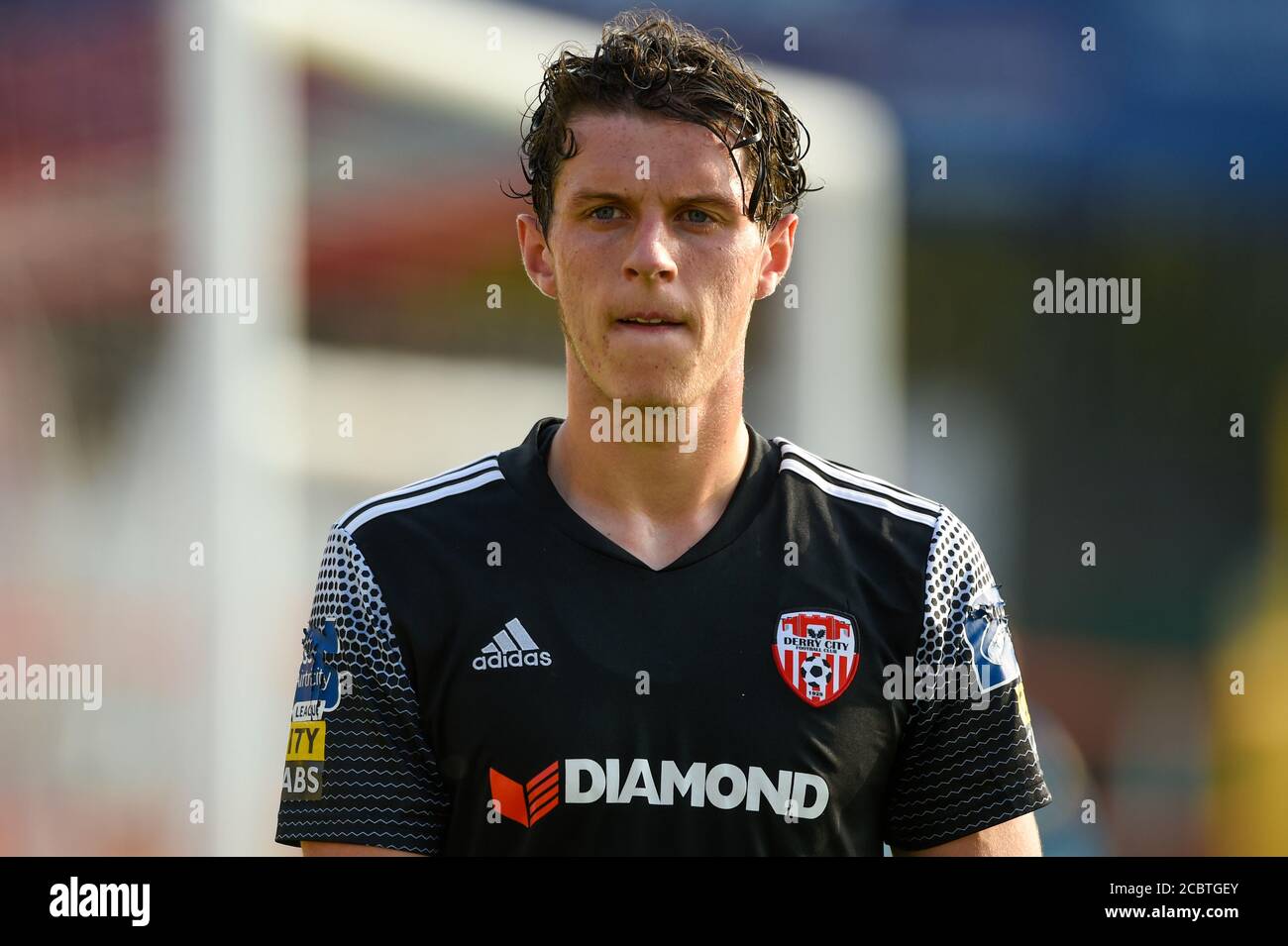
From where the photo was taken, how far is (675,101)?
2.29m

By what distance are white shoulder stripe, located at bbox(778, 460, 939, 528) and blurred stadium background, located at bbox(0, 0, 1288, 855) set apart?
6.33 feet

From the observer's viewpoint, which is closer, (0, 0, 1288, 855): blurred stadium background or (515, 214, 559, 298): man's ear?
(515, 214, 559, 298): man's ear

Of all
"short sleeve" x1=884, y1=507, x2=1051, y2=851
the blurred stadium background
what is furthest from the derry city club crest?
the blurred stadium background

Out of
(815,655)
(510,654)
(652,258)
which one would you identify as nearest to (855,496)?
(815,655)

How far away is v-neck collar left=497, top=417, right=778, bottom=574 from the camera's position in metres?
2.23

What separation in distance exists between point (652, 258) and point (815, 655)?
709mm

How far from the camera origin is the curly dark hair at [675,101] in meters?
2.32

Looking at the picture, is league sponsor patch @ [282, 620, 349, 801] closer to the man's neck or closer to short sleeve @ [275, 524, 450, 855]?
short sleeve @ [275, 524, 450, 855]

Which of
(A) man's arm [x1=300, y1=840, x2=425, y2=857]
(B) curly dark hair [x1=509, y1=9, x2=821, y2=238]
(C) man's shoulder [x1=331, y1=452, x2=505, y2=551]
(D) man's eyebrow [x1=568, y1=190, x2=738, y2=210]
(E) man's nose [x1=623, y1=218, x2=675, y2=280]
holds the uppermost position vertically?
(B) curly dark hair [x1=509, y1=9, x2=821, y2=238]

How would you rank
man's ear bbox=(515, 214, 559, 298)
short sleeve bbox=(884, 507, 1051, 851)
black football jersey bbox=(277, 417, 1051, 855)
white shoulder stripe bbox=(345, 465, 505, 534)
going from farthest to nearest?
man's ear bbox=(515, 214, 559, 298)
white shoulder stripe bbox=(345, 465, 505, 534)
short sleeve bbox=(884, 507, 1051, 851)
black football jersey bbox=(277, 417, 1051, 855)

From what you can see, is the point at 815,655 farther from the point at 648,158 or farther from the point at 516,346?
the point at 516,346

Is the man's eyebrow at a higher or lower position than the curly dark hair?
lower

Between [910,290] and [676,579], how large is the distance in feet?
9.08
